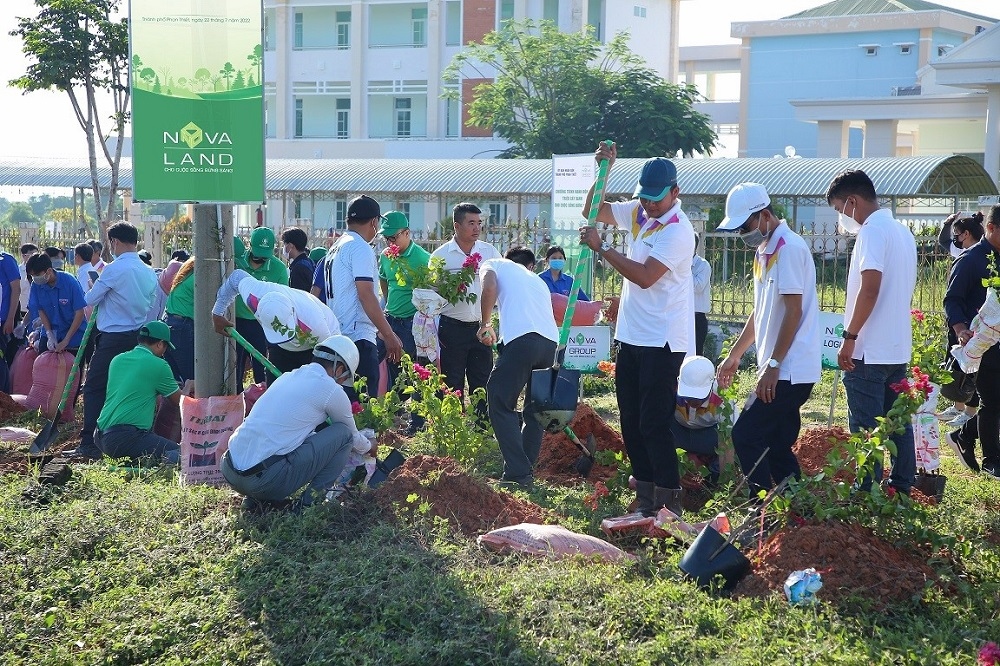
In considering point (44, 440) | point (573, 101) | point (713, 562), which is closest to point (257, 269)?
point (44, 440)

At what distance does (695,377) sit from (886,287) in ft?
4.15

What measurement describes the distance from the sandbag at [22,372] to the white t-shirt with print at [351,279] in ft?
→ 15.1

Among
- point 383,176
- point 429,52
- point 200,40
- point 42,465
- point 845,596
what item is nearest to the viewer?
point 845,596

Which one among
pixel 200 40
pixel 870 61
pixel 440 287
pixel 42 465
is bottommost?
pixel 42 465

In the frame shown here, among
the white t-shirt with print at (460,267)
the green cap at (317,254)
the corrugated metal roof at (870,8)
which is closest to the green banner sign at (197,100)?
the white t-shirt with print at (460,267)

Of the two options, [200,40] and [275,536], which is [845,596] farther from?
[200,40]

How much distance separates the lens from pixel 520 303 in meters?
6.99

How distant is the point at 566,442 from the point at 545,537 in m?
2.47

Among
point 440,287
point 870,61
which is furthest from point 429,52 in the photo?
point 440,287

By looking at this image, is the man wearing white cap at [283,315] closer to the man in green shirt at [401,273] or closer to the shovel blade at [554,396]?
the shovel blade at [554,396]

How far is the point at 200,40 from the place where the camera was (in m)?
6.65

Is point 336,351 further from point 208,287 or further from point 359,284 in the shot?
point 208,287

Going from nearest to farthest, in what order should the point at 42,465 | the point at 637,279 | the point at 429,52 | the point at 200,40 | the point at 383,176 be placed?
the point at 637,279, the point at 200,40, the point at 42,465, the point at 383,176, the point at 429,52

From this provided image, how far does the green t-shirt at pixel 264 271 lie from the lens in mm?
8537
